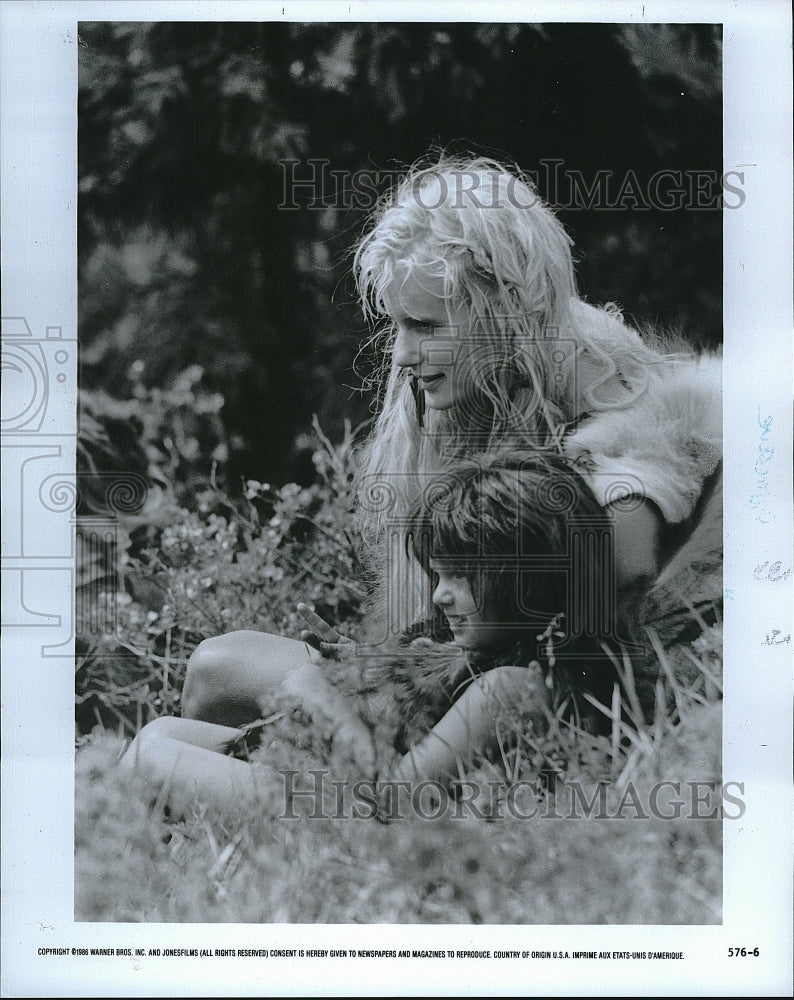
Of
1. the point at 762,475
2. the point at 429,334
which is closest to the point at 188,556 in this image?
the point at 429,334

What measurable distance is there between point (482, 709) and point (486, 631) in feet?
0.63

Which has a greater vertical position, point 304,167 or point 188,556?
point 304,167

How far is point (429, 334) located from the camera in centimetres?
239

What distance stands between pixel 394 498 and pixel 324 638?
40cm

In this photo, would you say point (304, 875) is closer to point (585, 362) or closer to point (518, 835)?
point (518, 835)

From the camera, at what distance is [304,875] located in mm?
2414

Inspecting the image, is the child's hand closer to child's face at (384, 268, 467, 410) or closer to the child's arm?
the child's arm

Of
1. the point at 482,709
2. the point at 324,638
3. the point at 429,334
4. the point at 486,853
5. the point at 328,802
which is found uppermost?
the point at 429,334

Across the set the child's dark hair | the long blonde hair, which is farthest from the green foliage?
the child's dark hair

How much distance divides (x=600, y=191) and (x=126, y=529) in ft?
4.83

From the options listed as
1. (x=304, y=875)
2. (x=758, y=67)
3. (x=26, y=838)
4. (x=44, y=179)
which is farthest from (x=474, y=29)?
(x=26, y=838)

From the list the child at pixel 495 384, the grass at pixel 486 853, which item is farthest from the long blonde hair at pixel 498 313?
the grass at pixel 486 853

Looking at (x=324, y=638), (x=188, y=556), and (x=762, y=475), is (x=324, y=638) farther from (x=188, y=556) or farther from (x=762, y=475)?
(x=762, y=475)

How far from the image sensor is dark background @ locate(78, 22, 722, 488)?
2.41m
